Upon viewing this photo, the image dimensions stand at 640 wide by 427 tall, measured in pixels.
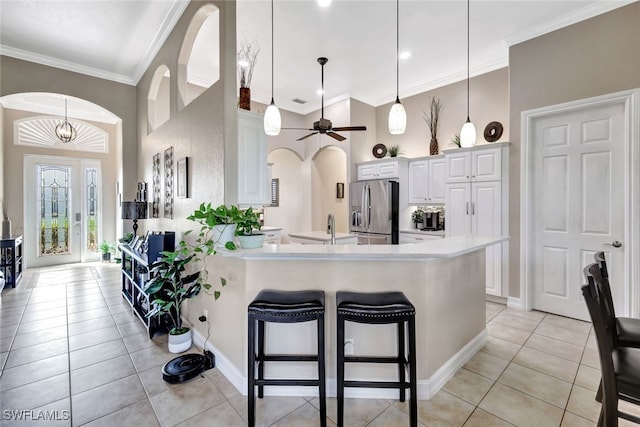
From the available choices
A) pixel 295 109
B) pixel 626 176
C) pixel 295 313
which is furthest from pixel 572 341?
pixel 295 109

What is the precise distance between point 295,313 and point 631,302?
142 inches

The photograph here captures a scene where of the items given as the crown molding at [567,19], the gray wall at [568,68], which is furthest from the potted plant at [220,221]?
the crown molding at [567,19]

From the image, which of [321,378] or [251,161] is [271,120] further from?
[321,378]

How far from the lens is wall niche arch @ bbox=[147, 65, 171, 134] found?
Result: 4094 millimetres

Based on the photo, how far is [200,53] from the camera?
3992mm

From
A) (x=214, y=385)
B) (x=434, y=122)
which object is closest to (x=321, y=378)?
(x=214, y=385)

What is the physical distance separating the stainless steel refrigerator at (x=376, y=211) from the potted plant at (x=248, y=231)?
3.18m

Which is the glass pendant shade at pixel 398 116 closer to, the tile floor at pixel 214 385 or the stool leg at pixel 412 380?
the stool leg at pixel 412 380

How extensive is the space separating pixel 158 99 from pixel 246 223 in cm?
392

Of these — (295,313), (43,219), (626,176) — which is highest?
(626,176)

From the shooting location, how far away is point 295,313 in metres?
1.68

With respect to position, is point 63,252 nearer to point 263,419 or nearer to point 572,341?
point 263,419

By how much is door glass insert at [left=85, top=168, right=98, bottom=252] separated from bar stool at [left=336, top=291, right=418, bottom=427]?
7.15m

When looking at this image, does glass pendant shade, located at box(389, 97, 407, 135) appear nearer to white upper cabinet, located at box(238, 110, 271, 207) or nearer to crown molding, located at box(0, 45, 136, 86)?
white upper cabinet, located at box(238, 110, 271, 207)
